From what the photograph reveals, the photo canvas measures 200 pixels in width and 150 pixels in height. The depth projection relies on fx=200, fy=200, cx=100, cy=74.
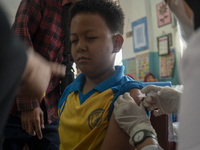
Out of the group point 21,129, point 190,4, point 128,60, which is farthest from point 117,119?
point 128,60

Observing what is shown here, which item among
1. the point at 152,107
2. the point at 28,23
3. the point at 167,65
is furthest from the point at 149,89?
the point at 167,65

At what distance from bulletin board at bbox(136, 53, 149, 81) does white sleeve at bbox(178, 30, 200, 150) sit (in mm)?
3605

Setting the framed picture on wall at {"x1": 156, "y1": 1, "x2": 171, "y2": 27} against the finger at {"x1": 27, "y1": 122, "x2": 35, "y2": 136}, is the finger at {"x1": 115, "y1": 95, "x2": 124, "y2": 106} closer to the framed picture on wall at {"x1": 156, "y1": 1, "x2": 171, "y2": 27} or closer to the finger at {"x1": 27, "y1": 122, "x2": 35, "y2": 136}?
the finger at {"x1": 27, "y1": 122, "x2": 35, "y2": 136}

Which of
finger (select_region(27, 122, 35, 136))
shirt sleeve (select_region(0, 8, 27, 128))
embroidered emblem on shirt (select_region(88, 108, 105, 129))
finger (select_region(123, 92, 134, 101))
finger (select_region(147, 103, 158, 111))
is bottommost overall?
finger (select_region(27, 122, 35, 136))

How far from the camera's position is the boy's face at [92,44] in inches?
41.3

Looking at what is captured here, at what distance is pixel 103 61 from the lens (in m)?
1.07

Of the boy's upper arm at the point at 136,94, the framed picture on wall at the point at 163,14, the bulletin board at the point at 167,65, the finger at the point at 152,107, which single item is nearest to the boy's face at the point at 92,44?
the boy's upper arm at the point at 136,94

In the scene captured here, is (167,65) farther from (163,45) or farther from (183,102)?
(183,102)

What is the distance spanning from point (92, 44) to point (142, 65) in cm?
311

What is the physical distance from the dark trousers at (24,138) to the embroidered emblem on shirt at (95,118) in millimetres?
490

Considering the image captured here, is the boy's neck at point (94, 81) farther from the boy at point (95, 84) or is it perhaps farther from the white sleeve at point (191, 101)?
the white sleeve at point (191, 101)

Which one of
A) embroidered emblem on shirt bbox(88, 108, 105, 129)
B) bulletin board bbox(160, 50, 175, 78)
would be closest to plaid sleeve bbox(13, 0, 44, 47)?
embroidered emblem on shirt bbox(88, 108, 105, 129)

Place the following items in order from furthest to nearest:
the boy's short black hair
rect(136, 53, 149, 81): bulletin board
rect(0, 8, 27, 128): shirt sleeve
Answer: rect(136, 53, 149, 81): bulletin board < the boy's short black hair < rect(0, 8, 27, 128): shirt sleeve

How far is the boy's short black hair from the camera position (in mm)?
1149
